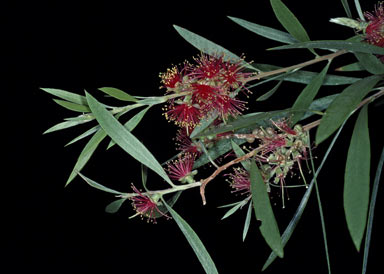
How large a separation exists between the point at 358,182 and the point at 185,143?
827 mm

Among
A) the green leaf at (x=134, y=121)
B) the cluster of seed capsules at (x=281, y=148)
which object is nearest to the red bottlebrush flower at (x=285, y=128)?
the cluster of seed capsules at (x=281, y=148)

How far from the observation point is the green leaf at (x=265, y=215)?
1.42m

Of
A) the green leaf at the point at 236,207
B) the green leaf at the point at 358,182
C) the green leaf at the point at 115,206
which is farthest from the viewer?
the green leaf at the point at 115,206

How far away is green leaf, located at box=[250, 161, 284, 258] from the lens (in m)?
1.42

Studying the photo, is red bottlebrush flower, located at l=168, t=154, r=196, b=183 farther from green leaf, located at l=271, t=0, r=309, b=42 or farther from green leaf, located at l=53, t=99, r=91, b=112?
green leaf, located at l=271, t=0, r=309, b=42

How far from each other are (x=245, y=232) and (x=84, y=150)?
2.12 ft

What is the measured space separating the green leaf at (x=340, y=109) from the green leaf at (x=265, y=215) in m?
0.29

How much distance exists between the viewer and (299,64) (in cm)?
185

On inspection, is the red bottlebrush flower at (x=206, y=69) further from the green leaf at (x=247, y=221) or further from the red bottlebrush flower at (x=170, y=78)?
the green leaf at (x=247, y=221)

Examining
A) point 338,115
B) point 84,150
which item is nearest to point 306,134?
point 338,115

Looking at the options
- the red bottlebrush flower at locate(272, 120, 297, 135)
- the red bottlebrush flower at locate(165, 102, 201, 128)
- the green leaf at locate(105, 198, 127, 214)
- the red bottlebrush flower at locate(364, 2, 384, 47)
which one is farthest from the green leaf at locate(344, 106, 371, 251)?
the green leaf at locate(105, 198, 127, 214)

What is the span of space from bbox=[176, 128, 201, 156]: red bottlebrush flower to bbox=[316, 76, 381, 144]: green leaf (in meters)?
0.75

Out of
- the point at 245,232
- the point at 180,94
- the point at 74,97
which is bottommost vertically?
the point at 245,232

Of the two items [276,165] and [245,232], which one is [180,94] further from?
[245,232]
